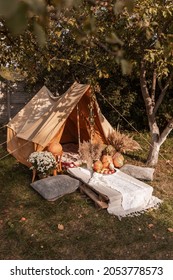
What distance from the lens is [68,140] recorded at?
9.43m

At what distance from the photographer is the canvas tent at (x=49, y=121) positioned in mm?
6895

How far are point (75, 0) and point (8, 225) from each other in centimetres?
474

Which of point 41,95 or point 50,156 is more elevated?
point 41,95

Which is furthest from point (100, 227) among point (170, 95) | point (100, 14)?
point (170, 95)

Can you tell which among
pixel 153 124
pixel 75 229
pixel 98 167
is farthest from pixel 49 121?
pixel 75 229

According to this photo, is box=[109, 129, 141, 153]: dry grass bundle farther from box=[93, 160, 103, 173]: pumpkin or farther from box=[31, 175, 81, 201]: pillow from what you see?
box=[31, 175, 81, 201]: pillow

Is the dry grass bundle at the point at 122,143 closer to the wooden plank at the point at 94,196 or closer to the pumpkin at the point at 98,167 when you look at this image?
the pumpkin at the point at 98,167

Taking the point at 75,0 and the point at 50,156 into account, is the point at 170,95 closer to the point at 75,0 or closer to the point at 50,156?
the point at 50,156

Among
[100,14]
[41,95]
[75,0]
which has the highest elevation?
[100,14]

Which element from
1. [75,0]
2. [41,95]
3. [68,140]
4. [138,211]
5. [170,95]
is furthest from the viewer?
[170,95]

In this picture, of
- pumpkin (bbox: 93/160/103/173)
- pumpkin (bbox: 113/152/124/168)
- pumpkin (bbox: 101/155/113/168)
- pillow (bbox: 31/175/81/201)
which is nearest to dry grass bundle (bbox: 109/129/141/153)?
pumpkin (bbox: 113/152/124/168)

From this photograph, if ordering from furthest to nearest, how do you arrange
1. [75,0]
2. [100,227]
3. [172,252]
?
1. [100,227]
2. [172,252]
3. [75,0]

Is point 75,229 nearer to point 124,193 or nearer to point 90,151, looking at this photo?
point 124,193

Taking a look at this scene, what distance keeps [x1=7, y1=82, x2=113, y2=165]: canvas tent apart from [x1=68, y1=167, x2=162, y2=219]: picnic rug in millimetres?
1347
